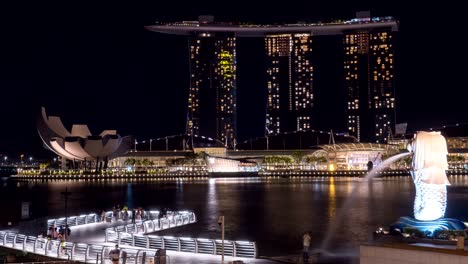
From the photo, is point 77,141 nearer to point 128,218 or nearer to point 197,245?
point 128,218

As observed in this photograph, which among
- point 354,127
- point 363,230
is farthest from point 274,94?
point 363,230

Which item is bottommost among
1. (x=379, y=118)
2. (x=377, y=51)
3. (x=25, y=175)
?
(x=25, y=175)

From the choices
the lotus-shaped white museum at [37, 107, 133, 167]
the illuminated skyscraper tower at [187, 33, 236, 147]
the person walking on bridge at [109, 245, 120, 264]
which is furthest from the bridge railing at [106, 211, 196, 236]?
the illuminated skyscraper tower at [187, 33, 236, 147]

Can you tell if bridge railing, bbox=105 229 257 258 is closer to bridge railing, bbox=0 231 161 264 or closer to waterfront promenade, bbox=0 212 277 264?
waterfront promenade, bbox=0 212 277 264

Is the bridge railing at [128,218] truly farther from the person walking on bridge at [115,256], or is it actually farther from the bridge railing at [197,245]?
the person walking on bridge at [115,256]

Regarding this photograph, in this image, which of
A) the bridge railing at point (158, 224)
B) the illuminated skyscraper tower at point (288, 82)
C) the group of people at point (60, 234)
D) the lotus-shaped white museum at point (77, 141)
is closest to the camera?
the group of people at point (60, 234)

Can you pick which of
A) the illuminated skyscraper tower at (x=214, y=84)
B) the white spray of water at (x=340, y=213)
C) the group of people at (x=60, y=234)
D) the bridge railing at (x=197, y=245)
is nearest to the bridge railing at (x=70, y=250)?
the bridge railing at (x=197, y=245)

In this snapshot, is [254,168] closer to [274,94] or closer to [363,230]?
[274,94]
